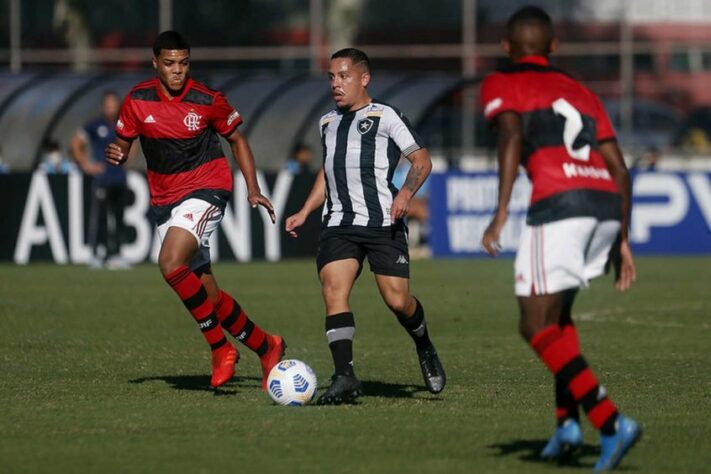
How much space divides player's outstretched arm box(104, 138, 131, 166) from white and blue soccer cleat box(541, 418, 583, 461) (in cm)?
379

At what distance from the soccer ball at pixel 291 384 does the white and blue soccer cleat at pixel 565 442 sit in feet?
6.92

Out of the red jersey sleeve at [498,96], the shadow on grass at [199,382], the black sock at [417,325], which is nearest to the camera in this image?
the red jersey sleeve at [498,96]

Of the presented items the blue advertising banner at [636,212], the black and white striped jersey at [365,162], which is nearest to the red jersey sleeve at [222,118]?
the black and white striped jersey at [365,162]

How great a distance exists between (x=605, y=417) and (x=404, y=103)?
1979 centimetres

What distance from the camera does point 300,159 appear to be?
951 inches

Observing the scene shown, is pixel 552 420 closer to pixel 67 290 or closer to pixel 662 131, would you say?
pixel 67 290

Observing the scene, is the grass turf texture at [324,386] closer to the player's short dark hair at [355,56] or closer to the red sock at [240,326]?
the red sock at [240,326]

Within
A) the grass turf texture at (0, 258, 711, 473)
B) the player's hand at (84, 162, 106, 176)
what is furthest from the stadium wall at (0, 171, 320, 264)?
the grass turf texture at (0, 258, 711, 473)

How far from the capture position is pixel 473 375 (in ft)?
34.7

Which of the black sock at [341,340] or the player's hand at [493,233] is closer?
the player's hand at [493,233]

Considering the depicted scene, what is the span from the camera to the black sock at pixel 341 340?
9.01 meters

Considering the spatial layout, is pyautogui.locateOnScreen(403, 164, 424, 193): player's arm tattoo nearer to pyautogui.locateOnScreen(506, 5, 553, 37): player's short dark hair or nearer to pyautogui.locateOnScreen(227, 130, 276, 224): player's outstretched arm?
pyautogui.locateOnScreen(227, 130, 276, 224): player's outstretched arm

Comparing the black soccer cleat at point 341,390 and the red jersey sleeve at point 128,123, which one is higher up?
the red jersey sleeve at point 128,123

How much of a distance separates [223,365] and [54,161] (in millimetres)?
16057
